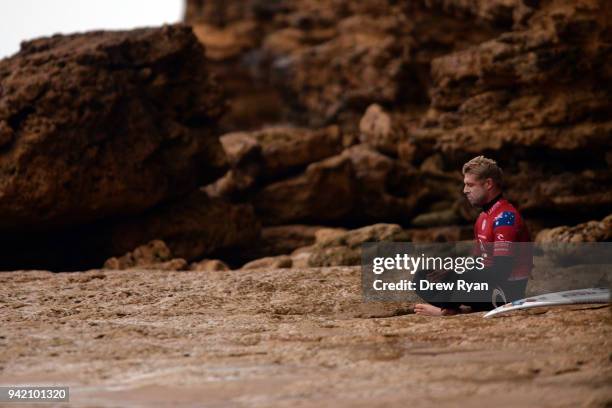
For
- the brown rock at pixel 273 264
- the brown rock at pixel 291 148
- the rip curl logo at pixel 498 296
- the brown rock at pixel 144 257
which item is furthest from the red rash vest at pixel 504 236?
the brown rock at pixel 291 148

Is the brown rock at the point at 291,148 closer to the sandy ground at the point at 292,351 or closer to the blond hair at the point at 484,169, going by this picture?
the sandy ground at the point at 292,351

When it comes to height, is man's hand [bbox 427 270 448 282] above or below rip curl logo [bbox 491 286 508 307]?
above

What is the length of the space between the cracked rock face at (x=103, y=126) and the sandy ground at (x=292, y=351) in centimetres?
330

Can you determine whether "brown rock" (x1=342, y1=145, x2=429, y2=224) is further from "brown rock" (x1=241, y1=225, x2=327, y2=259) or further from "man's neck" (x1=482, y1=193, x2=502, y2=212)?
"man's neck" (x1=482, y1=193, x2=502, y2=212)

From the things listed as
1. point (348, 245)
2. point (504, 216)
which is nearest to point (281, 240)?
point (348, 245)

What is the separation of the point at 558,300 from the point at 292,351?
194 centimetres

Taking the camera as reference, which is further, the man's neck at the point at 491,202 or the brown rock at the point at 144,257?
the brown rock at the point at 144,257

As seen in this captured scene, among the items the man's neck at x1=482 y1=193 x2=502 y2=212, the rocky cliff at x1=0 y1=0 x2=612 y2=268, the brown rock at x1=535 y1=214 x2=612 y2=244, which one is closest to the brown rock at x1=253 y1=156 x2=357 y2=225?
the rocky cliff at x1=0 y1=0 x2=612 y2=268

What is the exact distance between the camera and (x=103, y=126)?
10.6 meters

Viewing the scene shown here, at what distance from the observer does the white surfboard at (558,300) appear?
17.5 feet

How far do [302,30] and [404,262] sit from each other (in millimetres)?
17940

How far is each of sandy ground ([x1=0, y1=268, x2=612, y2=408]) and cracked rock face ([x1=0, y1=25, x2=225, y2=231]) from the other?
3297 mm

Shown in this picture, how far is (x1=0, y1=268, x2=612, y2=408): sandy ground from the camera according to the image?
3.65m

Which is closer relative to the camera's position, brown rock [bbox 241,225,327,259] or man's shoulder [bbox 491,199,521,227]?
man's shoulder [bbox 491,199,521,227]
